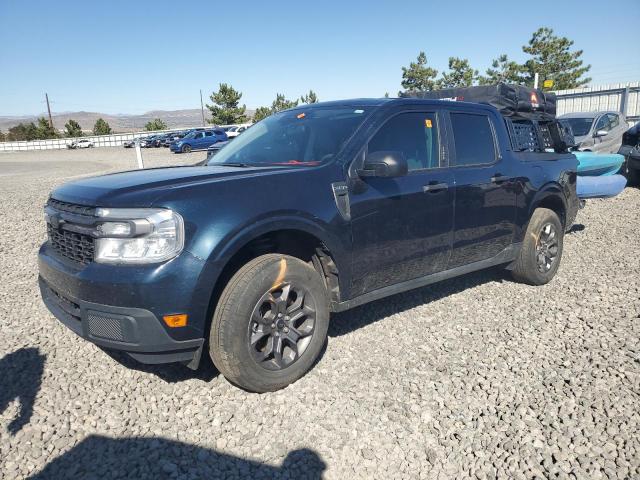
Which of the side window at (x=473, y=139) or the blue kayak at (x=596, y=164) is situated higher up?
the side window at (x=473, y=139)

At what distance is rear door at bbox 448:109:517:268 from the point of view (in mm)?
4105

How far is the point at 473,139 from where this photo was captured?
4.37 metres

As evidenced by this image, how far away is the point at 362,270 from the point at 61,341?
2467 millimetres

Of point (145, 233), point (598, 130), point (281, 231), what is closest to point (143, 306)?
point (145, 233)

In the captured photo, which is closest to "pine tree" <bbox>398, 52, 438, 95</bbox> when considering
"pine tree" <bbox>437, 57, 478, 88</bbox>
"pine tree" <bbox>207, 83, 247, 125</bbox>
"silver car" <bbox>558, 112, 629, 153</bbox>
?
"pine tree" <bbox>437, 57, 478, 88</bbox>

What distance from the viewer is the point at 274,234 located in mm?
3090

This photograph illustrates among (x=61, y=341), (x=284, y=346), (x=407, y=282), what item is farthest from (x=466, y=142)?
(x=61, y=341)

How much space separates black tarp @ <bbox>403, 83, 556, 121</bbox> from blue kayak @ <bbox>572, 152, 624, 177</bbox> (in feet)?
2.90

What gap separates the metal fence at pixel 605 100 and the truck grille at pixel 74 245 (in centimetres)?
2207

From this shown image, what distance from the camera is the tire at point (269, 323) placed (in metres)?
2.82

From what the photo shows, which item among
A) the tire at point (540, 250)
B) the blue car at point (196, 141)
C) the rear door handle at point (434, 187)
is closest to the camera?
the rear door handle at point (434, 187)

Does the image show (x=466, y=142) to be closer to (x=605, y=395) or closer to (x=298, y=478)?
(x=605, y=395)

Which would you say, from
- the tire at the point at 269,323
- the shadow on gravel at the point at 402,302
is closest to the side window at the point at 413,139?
the tire at the point at 269,323

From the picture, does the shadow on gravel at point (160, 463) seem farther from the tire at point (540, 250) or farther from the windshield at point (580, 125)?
the windshield at point (580, 125)
